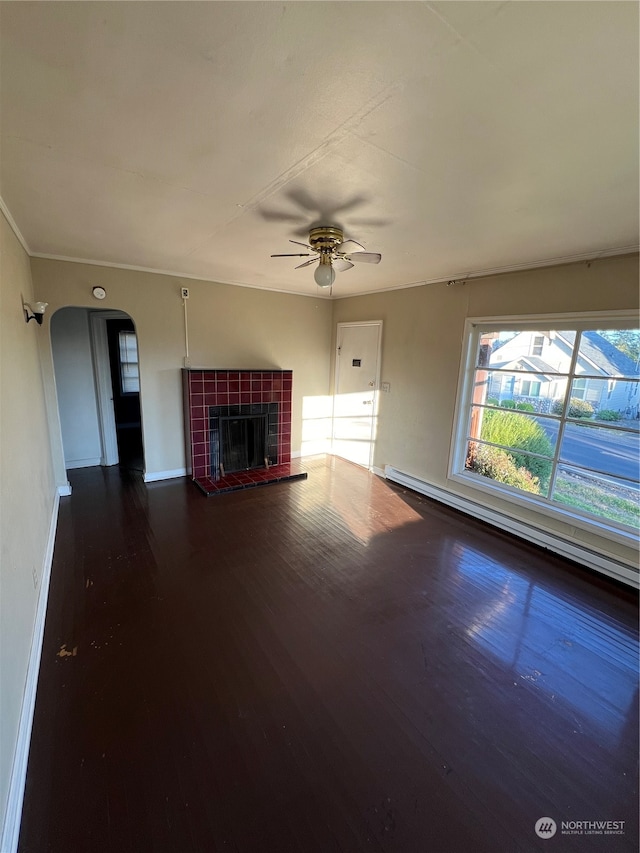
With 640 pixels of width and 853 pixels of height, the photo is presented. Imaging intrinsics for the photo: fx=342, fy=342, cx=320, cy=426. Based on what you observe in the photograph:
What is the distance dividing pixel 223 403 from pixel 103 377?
1567mm

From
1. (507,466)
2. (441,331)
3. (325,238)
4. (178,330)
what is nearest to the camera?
(325,238)

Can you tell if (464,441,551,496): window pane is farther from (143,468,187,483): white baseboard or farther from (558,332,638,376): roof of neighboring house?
(143,468,187,483): white baseboard

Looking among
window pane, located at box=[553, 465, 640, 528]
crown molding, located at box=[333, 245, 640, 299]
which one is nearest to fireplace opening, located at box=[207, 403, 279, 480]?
crown molding, located at box=[333, 245, 640, 299]

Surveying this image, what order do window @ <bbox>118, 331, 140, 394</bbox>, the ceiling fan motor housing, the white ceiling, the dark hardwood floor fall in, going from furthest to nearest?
window @ <bbox>118, 331, 140, 394</bbox> < the ceiling fan motor housing < the dark hardwood floor < the white ceiling

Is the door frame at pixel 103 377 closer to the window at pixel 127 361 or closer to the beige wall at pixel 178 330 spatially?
the beige wall at pixel 178 330

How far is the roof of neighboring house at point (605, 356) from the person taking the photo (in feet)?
8.56

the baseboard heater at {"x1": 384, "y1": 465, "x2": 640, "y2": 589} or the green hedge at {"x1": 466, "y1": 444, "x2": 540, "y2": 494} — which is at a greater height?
the green hedge at {"x1": 466, "y1": 444, "x2": 540, "y2": 494}

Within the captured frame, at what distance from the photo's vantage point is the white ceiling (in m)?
0.92

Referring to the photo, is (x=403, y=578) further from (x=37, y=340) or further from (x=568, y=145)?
(x=37, y=340)

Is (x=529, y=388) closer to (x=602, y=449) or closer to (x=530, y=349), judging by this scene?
(x=530, y=349)

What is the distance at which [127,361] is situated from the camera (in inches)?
217

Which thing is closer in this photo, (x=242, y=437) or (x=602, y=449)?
(x=602, y=449)

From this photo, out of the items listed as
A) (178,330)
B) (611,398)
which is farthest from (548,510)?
(178,330)

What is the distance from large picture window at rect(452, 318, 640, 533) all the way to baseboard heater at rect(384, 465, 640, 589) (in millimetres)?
231
